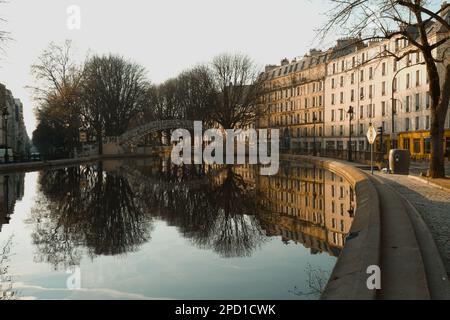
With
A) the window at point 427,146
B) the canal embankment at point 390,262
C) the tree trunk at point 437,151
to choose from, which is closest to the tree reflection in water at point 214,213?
the canal embankment at point 390,262

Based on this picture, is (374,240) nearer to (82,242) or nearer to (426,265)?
(426,265)

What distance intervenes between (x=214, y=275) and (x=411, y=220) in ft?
16.4

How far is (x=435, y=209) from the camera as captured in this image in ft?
38.7

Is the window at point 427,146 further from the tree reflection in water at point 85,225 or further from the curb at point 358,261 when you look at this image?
the curb at point 358,261

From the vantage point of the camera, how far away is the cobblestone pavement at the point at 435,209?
310 inches

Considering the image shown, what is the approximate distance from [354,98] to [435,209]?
62203mm

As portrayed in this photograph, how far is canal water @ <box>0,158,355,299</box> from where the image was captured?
22.7ft

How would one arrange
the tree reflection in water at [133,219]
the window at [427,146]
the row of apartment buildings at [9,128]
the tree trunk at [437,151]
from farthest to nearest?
the window at [427,146] → the row of apartment buildings at [9,128] → the tree trunk at [437,151] → the tree reflection in water at [133,219]

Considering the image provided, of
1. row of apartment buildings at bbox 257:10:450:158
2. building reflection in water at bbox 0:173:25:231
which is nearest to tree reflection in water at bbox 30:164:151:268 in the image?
building reflection in water at bbox 0:173:25:231

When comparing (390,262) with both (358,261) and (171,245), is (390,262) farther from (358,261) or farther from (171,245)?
(171,245)

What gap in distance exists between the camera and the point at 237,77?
2569 inches

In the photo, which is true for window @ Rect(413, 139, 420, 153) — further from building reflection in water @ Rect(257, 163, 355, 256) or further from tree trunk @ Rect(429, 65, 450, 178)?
building reflection in water @ Rect(257, 163, 355, 256)

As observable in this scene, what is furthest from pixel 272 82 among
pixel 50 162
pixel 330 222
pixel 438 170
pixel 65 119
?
pixel 330 222

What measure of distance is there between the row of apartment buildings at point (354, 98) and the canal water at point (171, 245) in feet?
87.4
